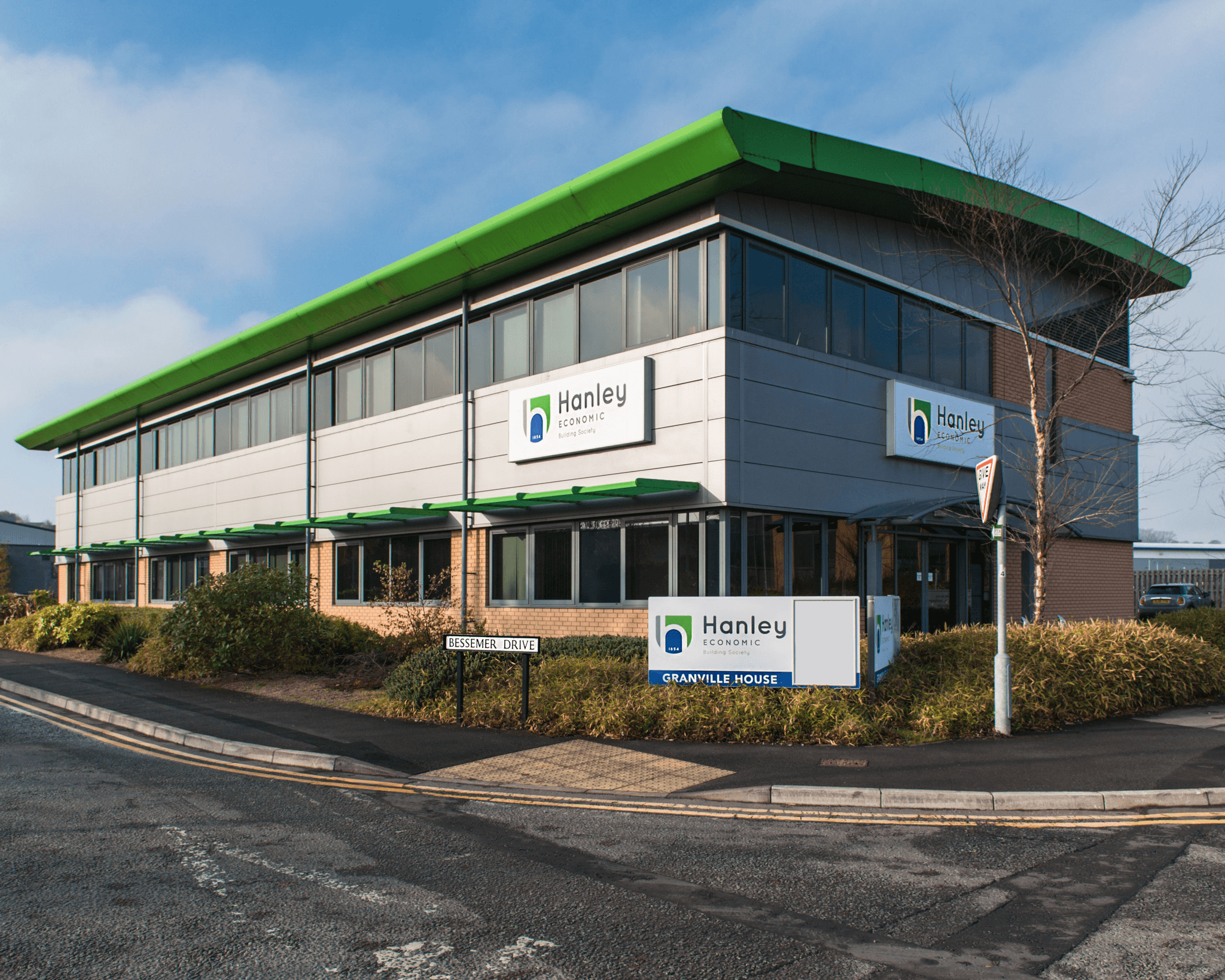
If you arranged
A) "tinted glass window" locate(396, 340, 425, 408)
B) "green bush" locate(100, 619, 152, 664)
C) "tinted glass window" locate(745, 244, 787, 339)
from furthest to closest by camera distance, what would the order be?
"tinted glass window" locate(396, 340, 425, 408), "green bush" locate(100, 619, 152, 664), "tinted glass window" locate(745, 244, 787, 339)

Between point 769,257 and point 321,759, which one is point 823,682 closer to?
point 321,759

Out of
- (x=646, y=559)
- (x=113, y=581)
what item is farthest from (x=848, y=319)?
(x=113, y=581)

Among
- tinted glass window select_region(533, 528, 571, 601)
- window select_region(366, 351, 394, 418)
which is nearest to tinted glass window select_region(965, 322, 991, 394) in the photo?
tinted glass window select_region(533, 528, 571, 601)

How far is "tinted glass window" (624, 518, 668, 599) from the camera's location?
15.9 m

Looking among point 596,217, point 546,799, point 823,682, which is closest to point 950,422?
point 596,217

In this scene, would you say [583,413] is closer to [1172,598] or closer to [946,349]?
[946,349]

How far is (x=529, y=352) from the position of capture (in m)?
18.6

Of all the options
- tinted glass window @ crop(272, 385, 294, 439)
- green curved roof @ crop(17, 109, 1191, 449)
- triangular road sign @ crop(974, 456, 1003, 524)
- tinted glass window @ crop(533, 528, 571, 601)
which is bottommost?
tinted glass window @ crop(533, 528, 571, 601)

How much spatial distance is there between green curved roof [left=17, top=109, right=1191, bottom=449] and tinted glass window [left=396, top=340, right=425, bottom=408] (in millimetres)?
849

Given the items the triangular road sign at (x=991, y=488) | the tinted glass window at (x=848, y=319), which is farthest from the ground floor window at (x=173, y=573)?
the triangular road sign at (x=991, y=488)

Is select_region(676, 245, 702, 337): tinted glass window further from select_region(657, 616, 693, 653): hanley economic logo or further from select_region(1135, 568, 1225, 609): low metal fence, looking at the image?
select_region(1135, 568, 1225, 609): low metal fence

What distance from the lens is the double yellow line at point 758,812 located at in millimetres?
7062

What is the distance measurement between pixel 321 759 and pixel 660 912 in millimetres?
5400

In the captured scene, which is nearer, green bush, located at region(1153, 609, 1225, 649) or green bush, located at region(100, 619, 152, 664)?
green bush, located at region(1153, 609, 1225, 649)
